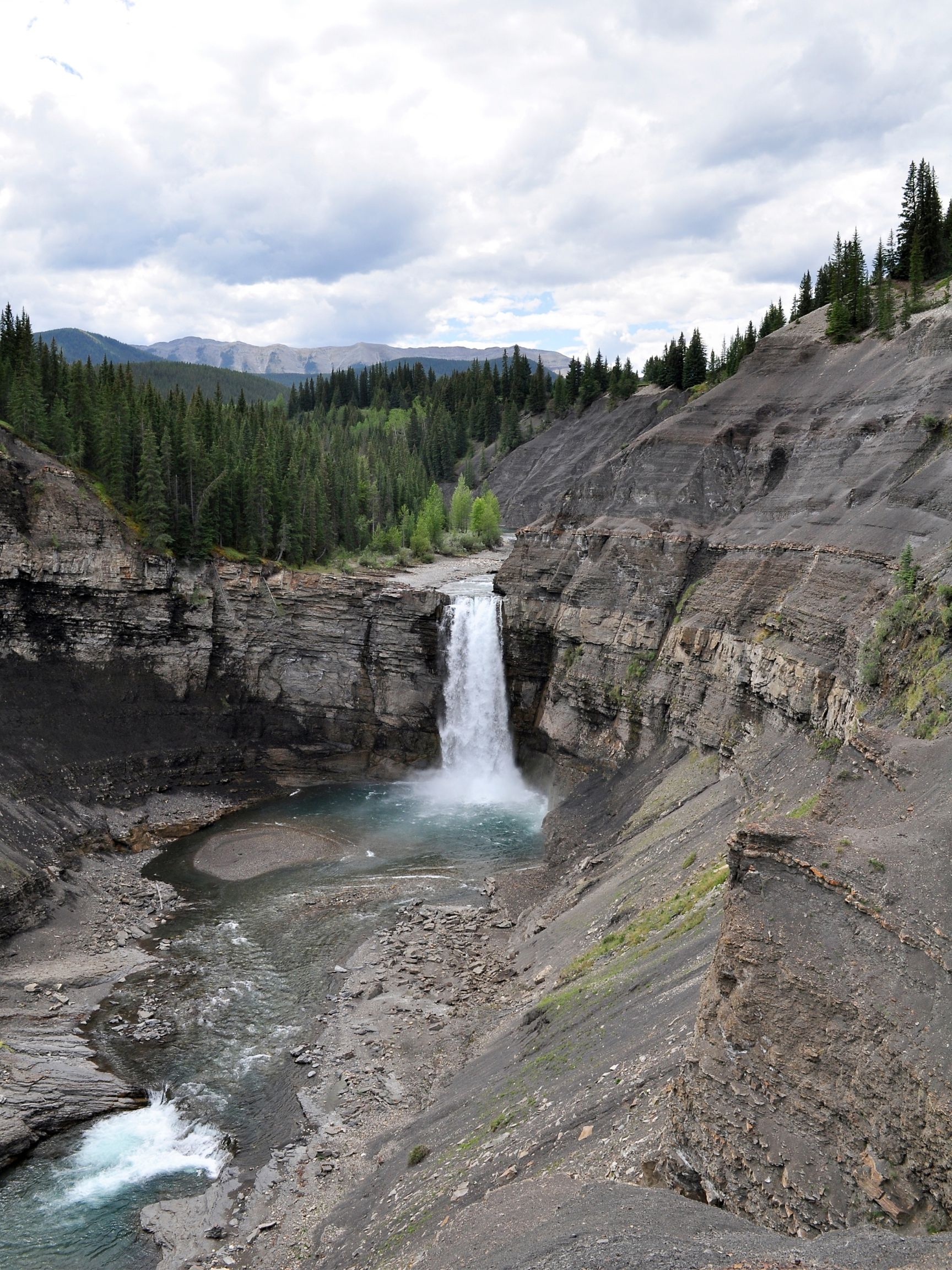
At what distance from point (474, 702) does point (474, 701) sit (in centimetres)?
11

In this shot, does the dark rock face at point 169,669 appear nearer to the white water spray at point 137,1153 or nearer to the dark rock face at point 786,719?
the dark rock face at point 786,719

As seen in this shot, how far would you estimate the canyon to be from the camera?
41.1 feet

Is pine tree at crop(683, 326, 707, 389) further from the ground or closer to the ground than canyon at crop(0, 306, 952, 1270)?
further from the ground

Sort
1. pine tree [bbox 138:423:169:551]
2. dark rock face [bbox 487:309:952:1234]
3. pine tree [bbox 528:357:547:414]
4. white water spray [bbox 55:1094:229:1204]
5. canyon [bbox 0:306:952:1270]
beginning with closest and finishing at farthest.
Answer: dark rock face [bbox 487:309:952:1234] → canyon [bbox 0:306:952:1270] → white water spray [bbox 55:1094:229:1204] → pine tree [bbox 138:423:169:551] → pine tree [bbox 528:357:547:414]

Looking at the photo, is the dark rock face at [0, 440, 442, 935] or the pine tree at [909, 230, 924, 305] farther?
the pine tree at [909, 230, 924, 305]

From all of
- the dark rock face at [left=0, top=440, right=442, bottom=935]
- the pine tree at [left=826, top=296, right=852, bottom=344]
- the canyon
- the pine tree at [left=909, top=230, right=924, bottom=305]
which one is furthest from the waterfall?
the pine tree at [left=909, top=230, right=924, bottom=305]

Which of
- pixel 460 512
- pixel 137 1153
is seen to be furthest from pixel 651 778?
pixel 460 512

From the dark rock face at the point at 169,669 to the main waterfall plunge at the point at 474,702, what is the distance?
130 centimetres

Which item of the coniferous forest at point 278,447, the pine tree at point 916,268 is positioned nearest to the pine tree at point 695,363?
the coniferous forest at point 278,447

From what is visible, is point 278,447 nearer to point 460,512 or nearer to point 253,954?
point 460,512

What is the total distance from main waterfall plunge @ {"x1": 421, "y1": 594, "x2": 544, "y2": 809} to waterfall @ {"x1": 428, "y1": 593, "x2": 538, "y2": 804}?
36mm

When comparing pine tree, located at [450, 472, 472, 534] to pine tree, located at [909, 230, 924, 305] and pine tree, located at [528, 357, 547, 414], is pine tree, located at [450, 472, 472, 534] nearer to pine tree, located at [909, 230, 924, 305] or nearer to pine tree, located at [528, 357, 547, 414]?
pine tree, located at [528, 357, 547, 414]

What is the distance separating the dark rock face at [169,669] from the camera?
155 ft

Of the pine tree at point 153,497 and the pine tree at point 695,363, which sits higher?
the pine tree at point 695,363
